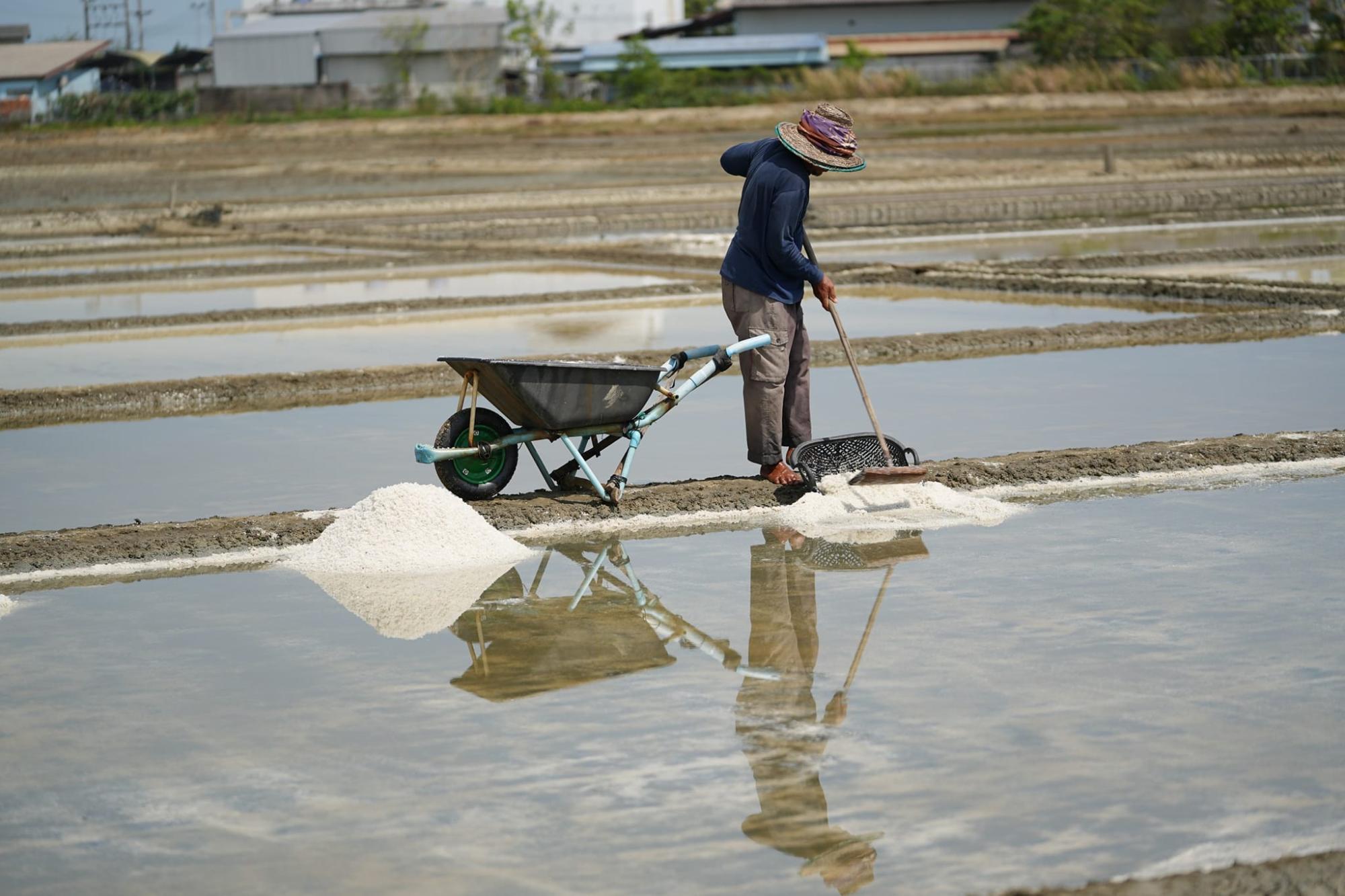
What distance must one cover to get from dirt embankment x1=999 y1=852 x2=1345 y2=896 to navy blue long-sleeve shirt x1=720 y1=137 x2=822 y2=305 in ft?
10.5

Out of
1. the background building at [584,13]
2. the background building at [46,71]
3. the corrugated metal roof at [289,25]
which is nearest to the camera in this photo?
the corrugated metal roof at [289,25]

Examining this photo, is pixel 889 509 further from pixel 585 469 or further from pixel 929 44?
pixel 929 44

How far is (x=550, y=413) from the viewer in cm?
531

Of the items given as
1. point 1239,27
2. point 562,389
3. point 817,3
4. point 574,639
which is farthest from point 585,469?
point 817,3

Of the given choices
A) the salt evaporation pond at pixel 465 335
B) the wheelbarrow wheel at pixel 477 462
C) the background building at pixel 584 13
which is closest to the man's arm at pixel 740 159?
the wheelbarrow wheel at pixel 477 462

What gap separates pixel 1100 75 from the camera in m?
44.4

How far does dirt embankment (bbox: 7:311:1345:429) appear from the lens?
28.3ft

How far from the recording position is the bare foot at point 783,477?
19.2 ft

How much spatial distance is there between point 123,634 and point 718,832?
2081mm

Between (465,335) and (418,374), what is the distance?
2000 millimetres

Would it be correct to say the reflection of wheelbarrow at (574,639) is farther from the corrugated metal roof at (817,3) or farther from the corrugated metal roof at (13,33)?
the corrugated metal roof at (13,33)

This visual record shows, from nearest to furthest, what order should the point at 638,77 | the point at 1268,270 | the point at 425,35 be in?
the point at 1268,270 < the point at 638,77 < the point at 425,35

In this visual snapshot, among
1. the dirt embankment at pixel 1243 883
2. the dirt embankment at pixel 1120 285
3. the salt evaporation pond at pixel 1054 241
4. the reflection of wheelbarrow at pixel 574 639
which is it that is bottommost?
the salt evaporation pond at pixel 1054 241

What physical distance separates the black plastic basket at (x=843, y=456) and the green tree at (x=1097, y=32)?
147 ft
